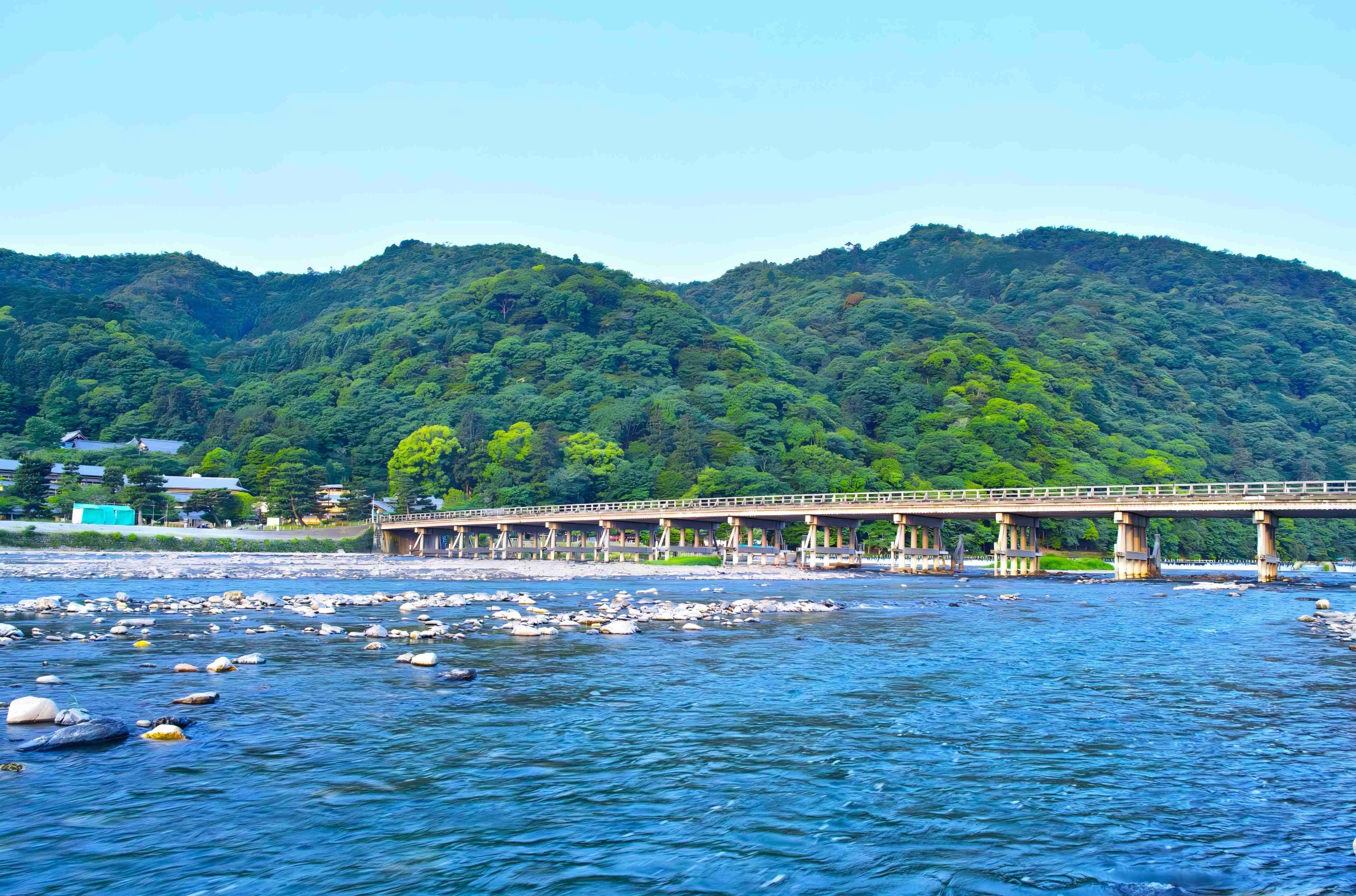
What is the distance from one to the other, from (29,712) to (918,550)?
219ft

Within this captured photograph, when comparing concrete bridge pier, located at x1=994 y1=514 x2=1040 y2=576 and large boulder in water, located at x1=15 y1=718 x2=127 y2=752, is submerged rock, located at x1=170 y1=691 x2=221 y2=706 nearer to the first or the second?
large boulder in water, located at x1=15 y1=718 x2=127 y2=752

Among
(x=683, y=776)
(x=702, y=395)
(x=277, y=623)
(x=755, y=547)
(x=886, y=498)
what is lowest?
(x=755, y=547)

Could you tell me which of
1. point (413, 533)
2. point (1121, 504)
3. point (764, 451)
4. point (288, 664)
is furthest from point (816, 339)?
point (288, 664)

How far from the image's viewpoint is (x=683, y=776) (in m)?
9.99

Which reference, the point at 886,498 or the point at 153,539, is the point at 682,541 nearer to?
the point at 886,498

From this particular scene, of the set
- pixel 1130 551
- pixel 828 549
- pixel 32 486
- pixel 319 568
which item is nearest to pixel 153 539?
pixel 32 486

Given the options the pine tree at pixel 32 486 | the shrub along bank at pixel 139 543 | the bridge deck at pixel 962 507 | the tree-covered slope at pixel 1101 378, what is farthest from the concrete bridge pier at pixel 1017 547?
the pine tree at pixel 32 486

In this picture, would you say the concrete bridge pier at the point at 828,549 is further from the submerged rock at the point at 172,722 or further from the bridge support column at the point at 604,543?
the submerged rock at the point at 172,722

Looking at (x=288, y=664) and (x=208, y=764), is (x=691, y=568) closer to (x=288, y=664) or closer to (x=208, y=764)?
(x=288, y=664)

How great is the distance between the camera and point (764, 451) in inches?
4459

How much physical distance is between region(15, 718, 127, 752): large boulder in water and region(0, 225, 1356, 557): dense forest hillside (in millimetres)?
90032

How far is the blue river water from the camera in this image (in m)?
7.39

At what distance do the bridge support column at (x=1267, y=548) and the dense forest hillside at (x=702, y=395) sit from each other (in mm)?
44932

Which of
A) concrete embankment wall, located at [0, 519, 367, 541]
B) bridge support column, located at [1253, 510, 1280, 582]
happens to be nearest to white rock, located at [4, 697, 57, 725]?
bridge support column, located at [1253, 510, 1280, 582]
